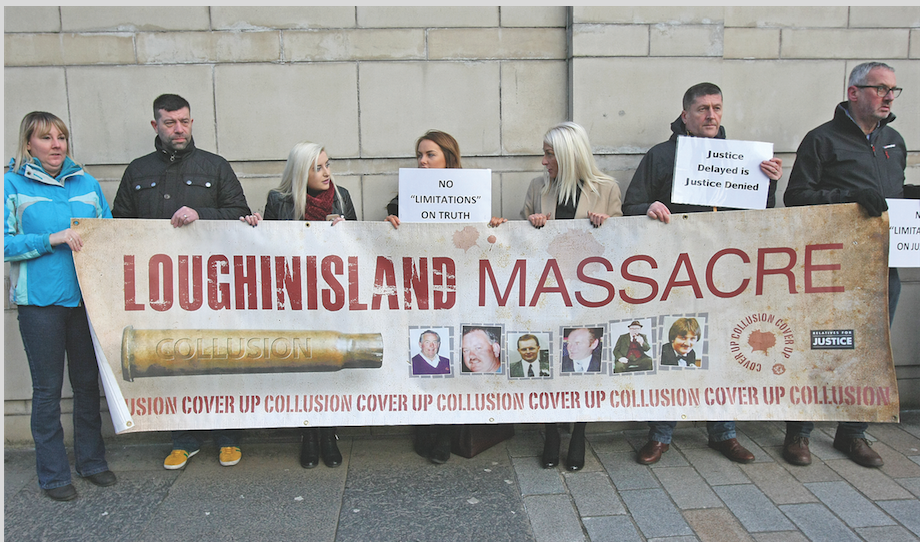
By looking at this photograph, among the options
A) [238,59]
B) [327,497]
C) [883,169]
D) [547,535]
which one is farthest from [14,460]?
[883,169]

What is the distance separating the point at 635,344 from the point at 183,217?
2.65 metres

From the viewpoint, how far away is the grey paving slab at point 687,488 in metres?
3.42

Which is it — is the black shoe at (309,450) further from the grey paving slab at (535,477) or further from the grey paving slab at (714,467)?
the grey paving slab at (714,467)

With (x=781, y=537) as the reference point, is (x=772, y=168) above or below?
above

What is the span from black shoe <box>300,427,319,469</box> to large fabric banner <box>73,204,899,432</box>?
1.25 ft

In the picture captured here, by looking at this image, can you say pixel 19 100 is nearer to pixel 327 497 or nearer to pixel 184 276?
pixel 184 276

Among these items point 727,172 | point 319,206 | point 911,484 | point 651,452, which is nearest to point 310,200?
point 319,206

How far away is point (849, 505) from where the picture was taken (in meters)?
3.37

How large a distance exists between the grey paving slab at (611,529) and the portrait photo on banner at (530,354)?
0.81m

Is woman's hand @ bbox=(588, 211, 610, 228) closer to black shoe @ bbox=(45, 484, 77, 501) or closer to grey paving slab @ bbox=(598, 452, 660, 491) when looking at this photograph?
grey paving slab @ bbox=(598, 452, 660, 491)

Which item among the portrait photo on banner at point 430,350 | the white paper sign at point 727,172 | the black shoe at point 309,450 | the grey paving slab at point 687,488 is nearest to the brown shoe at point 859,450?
the grey paving slab at point 687,488

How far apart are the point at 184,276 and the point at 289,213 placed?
2.36 ft

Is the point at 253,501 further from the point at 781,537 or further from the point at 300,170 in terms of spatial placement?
the point at 781,537

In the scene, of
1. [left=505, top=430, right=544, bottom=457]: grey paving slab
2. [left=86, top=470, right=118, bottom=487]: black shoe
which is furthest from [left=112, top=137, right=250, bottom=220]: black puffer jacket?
[left=505, top=430, right=544, bottom=457]: grey paving slab
